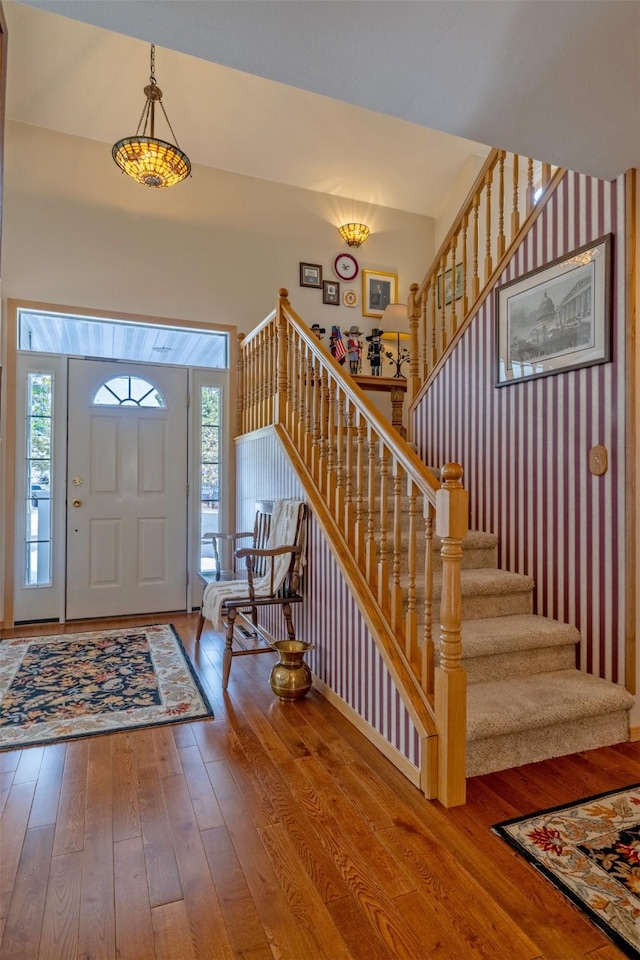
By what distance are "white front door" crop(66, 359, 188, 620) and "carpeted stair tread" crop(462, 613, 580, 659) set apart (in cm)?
299

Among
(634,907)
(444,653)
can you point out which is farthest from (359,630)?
(634,907)

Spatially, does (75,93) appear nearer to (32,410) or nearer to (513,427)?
(32,410)

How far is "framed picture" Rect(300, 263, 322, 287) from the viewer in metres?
5.38

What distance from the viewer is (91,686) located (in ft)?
10.1

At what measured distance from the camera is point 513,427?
3.23 metres

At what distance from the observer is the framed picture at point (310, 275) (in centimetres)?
538

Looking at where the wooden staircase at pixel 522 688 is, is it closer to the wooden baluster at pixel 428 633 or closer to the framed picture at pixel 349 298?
the wooden baluster at pixel 428 633

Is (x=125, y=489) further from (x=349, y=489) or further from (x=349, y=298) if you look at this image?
(x=349, y=298)

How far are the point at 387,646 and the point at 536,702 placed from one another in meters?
0.69

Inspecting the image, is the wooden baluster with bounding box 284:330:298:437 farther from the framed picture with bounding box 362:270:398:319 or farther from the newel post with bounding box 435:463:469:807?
the framed picture with bounding box 362:270:398:319

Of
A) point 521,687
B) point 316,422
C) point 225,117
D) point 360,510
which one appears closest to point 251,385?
point 316,422

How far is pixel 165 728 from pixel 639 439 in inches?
103

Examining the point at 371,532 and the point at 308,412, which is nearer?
the point at 371,532

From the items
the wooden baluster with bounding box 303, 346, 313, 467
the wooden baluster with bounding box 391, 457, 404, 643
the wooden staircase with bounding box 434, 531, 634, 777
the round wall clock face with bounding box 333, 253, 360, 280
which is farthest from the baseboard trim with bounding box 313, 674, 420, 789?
the round wall clock face with bounding box 333, 253, 360, 280
